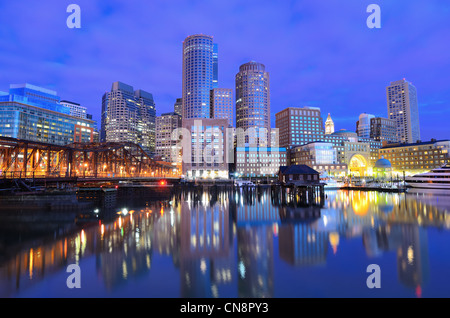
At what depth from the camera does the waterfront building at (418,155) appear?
150 meters

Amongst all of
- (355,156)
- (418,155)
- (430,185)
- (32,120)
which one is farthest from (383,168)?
(32,120)

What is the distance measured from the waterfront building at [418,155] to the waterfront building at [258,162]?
78.6 meters

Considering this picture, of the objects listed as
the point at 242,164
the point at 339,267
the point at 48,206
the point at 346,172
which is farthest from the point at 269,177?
the point at 339,267

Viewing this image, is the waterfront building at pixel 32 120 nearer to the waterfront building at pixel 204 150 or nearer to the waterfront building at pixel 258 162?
the waterfront building at pixel 204 150

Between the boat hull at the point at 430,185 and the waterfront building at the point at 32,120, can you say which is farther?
the waterfront building at the point at 32,120

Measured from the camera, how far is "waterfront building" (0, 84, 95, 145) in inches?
6299

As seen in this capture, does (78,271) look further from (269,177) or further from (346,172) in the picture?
(346,172)

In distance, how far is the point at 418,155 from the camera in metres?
162

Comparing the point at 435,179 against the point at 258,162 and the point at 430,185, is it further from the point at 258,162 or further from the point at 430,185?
the point at 258,162

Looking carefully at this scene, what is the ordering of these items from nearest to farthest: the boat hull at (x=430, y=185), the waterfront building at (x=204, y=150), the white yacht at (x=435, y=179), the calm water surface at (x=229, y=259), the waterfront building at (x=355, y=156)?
the calm water surface at (x=229, y=259), the boat hull at (x=430, y=185), the white yacht at (x=435, y=179), the waterfront building at (x=204, y=150), the waterfront building at (x=355, y=156)

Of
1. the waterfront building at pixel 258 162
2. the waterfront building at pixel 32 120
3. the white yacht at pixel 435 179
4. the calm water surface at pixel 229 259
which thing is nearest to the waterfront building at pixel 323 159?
the waterfront building at pixel 258 162

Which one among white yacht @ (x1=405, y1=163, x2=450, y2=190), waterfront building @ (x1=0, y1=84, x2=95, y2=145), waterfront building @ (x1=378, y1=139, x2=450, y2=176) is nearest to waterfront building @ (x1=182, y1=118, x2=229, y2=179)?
waterfront building @ (x1=0, y1=84, x2=95, y2=145)

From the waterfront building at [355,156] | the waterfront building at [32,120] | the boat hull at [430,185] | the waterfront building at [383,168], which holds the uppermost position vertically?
the waterfront building at [32,120]
